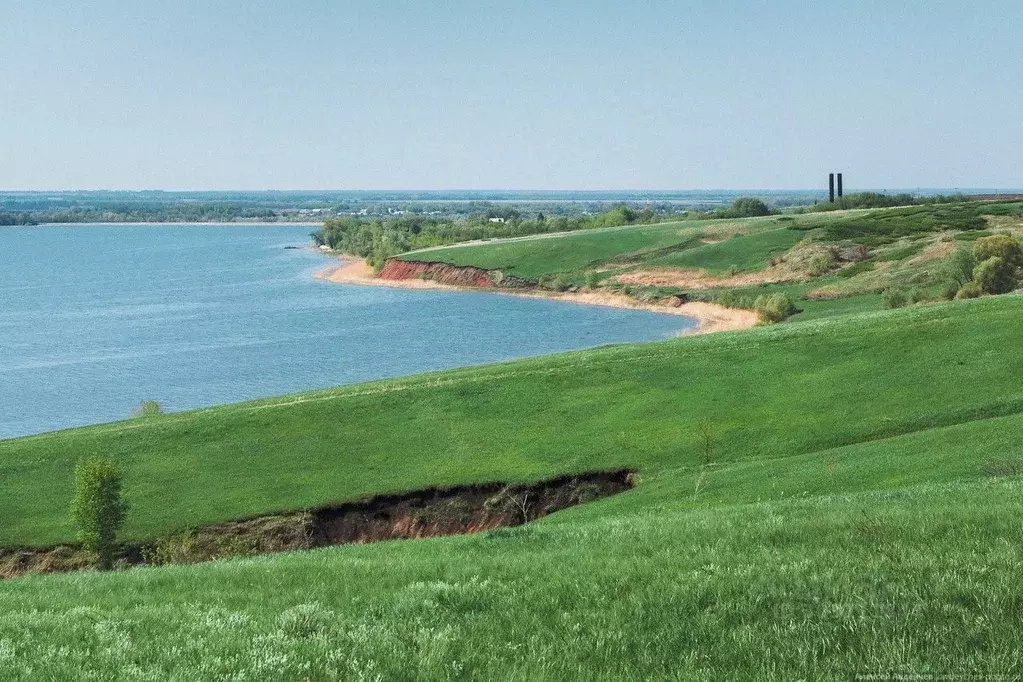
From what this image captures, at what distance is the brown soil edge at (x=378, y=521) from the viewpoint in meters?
31.5

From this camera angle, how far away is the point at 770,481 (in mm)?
25891

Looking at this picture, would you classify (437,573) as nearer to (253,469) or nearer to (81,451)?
(253,469)

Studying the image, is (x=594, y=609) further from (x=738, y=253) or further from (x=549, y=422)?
(x=738, y=253)

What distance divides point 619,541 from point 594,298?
115972 millimetres

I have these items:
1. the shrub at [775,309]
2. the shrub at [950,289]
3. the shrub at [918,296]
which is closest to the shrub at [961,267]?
the shrub at [950,289]

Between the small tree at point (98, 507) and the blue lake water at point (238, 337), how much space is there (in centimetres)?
3508

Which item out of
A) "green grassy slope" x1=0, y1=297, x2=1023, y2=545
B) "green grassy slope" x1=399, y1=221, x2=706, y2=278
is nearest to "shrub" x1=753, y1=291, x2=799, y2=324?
"green grassy slope" x1=0, y1=297, x2=1023, y2=545

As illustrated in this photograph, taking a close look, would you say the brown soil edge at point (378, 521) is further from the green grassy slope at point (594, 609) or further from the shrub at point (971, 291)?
the shrub at point (971, 291)

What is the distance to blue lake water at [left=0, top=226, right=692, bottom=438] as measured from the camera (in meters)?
73.2

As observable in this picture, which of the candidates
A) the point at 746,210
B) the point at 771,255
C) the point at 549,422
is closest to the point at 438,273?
the point at 771,255

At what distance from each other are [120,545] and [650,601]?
2721 cm

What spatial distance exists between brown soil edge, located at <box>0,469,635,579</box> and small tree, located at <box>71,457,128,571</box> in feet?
4.23

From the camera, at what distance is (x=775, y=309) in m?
91.5

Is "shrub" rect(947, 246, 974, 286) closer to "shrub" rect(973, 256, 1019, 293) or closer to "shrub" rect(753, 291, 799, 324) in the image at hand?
"shrub" rect(973, 256, 1019, 293)
